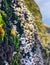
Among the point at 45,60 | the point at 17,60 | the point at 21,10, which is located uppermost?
the point at 21,10

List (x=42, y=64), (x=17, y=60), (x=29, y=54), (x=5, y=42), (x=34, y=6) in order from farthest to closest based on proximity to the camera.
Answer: (x=34, y=6) → (x=42, y=64) → (x=29, y=54) → (x=17, y=60) → (x=5, y=42)

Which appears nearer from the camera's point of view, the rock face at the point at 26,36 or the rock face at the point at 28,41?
the rock face at the point at 26,36

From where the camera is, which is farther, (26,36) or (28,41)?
(28,41)

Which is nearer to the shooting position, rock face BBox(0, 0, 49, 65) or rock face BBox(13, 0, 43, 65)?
rock face BBox(0, 0, 49, 65)

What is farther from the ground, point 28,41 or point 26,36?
point 26,36

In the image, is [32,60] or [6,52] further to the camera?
[32,60]

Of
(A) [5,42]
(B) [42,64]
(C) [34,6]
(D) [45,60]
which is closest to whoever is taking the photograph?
(A) [5,42]

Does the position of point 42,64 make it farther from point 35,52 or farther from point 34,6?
point 34,6

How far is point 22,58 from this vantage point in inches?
3679

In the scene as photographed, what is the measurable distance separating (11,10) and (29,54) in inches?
417

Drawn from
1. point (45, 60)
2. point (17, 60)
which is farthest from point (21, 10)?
point (45, 60)

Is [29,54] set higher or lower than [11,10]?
lower

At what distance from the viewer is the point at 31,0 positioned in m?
132

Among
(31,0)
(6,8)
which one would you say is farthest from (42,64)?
(31,0)
